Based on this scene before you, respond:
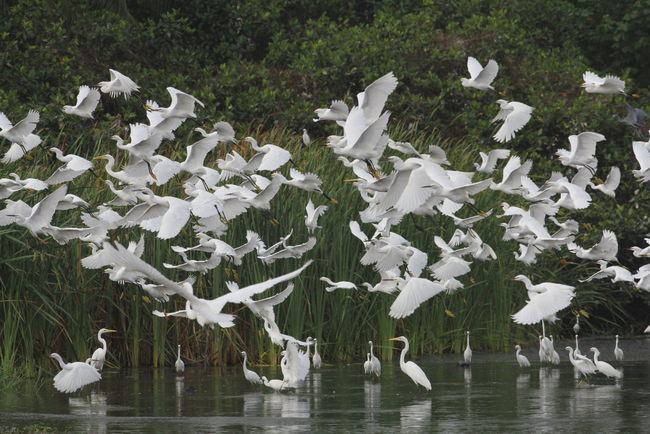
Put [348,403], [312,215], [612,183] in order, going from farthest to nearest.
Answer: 1. [612,183]
2. [312,215]
3. [348,403]

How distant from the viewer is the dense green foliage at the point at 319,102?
13.5m

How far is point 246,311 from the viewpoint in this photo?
45.7ft

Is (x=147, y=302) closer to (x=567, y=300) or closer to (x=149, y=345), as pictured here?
(x=149, y=345)

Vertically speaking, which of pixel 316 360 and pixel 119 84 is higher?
pixel 119 84

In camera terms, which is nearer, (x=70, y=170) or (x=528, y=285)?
(x=70, y=170)

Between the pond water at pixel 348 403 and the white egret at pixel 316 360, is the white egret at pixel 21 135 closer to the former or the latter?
the pond water at pixel 348 403

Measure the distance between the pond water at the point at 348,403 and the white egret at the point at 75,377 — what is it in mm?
144

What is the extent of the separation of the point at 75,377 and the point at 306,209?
3.70 meters

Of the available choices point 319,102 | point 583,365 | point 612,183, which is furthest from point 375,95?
point 319,102

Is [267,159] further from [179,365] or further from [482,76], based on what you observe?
[482,76]

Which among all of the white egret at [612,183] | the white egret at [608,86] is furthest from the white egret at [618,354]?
the white egret at [608,86]

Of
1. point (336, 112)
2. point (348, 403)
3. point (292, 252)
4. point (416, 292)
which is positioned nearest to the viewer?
point (348, 403)

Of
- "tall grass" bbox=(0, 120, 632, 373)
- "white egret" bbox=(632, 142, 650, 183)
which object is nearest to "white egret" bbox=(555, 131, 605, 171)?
"white egret" bbox=(632, 142, 650, 183)

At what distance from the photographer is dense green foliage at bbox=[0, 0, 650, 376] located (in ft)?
44.4
